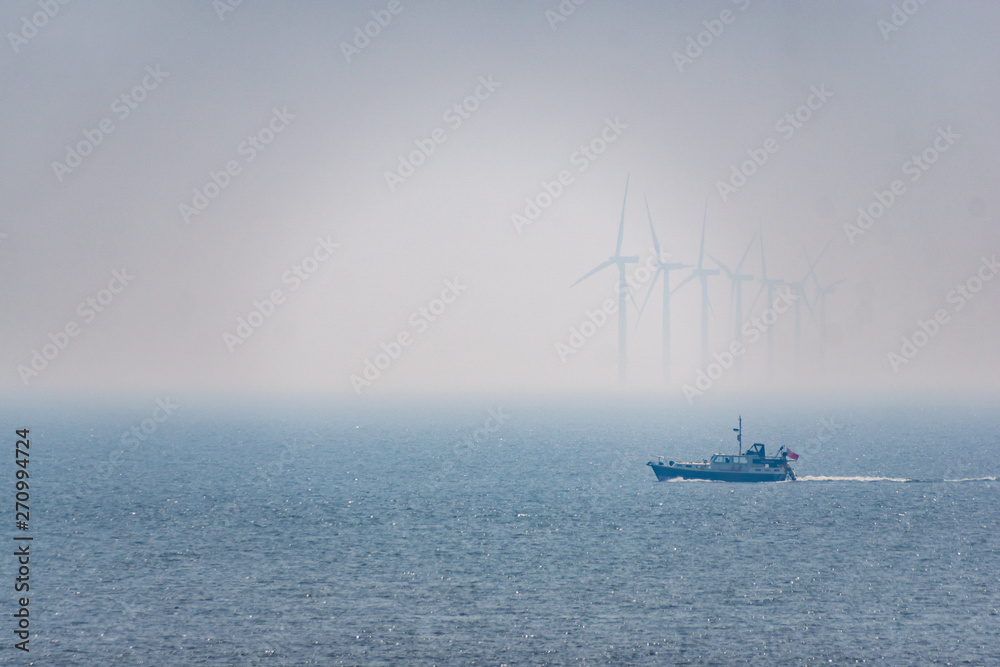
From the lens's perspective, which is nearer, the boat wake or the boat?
the boat

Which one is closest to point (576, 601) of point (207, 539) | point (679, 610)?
point (679, 610)

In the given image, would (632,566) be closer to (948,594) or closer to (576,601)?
(576,601)

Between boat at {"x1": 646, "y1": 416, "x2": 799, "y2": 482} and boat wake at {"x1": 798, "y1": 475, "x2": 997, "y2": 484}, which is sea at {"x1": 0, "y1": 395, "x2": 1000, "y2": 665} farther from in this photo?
boat wake at {"x1": 798, "y1": 475, "x2": 997, "y2": 484}

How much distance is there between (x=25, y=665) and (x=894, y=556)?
71949mm

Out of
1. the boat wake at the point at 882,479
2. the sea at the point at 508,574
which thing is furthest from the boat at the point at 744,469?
the boat wake at the point at 882,479

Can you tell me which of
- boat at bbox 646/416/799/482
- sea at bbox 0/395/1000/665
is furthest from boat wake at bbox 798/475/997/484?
boat at bbox 646/416/799/482

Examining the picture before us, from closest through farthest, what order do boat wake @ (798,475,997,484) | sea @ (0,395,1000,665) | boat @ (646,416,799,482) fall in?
sea @ (0,395,1000,665) < boat @ (646,416,799,482) < boat wake @ (798,475,997,484)

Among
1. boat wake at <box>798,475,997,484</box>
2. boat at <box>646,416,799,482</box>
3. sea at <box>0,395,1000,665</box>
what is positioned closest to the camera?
sea at <box>0,395,1000,665</box>

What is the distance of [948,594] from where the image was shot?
7369 centimetres

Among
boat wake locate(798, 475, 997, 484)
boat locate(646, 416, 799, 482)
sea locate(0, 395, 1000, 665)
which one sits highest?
boat locate(646, 416, 799, 482)

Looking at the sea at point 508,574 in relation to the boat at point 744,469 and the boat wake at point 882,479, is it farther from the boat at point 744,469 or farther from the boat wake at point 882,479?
the boat wake at point 882,479

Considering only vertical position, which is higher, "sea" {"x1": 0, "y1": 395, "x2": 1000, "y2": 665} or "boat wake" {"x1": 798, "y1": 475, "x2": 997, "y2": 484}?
"boat wake" {"x1": 798, "y1": 475, "x2": 997, "y2": 484}

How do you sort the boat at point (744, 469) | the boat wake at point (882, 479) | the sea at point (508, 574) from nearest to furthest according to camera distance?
1. the sea at point (508, 574)
2. the boat at point (744, 469)
3. the boat wake at point (882, 479)

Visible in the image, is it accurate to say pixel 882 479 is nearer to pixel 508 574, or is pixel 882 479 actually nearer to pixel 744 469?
pixel 744 469
